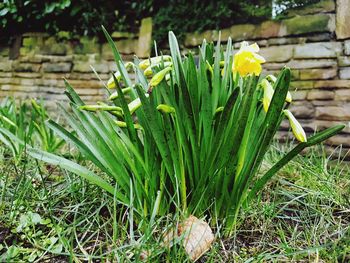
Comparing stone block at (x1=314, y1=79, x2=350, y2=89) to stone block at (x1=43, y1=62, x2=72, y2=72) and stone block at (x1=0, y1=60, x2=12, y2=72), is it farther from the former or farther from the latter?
stone block at (x1=0, y1=60, x2=12, y2=72)

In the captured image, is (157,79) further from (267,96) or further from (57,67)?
(57,67)

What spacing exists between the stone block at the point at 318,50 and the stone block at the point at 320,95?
239 mm

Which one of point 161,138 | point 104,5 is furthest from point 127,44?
point 161,138


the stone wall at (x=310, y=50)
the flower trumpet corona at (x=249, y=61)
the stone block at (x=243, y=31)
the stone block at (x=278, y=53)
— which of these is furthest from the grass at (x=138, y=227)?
the stone block at (x=243, y=31)

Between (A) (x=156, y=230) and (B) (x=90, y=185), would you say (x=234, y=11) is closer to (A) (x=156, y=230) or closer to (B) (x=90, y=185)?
(B) (x=90, y=185)

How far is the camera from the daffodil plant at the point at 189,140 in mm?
1000

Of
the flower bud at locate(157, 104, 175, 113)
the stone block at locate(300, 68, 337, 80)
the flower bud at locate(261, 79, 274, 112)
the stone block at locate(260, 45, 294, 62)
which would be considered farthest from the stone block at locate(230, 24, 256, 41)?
the flower bud at locate(157, 104, 175, 113)

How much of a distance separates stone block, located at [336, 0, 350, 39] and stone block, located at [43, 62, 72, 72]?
2.31 m

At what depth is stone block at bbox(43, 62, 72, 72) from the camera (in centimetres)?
357

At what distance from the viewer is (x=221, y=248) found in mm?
1046

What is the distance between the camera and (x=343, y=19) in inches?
97.1

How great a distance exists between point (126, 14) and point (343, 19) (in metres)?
1.79

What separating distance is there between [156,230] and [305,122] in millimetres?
1883

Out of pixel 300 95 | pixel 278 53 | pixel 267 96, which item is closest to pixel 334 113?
pixel 300 95
